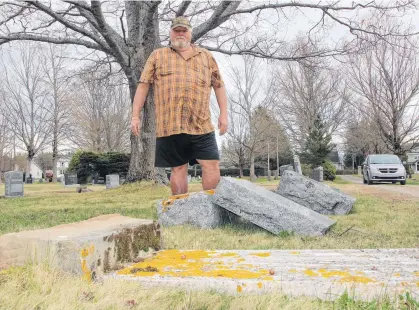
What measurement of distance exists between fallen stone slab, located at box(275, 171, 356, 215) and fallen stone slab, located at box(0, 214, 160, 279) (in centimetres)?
446

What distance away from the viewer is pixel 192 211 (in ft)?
16.3

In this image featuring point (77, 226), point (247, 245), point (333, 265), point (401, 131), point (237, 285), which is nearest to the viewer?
point (237, 285)

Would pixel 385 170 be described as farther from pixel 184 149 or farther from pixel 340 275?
pixel 340 275

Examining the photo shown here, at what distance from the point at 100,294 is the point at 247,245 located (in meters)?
2.15

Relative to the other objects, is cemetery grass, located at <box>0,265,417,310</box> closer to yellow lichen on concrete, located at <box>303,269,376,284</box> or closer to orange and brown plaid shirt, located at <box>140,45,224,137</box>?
yellow lichen on concrete, located at <box>303,269,376,284</box>

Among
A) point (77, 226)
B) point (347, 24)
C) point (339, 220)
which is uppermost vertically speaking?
point (347, 24)

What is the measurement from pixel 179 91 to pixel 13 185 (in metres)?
14.0

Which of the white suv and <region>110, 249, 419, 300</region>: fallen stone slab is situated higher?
the white suv

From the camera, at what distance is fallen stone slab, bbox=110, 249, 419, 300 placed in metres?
1.98

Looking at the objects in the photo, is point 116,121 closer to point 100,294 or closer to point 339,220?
point 339,220

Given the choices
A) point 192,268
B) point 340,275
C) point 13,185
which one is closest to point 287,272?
point 340,275

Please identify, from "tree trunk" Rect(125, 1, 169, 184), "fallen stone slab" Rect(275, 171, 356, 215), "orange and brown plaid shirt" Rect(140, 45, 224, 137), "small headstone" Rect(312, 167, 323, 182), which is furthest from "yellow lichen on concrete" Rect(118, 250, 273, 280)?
"small headstone" Rect(312, 167, 323, 182)

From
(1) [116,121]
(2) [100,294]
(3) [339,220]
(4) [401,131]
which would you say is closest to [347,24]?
(3) [339,220]

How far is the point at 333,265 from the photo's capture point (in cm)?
243
